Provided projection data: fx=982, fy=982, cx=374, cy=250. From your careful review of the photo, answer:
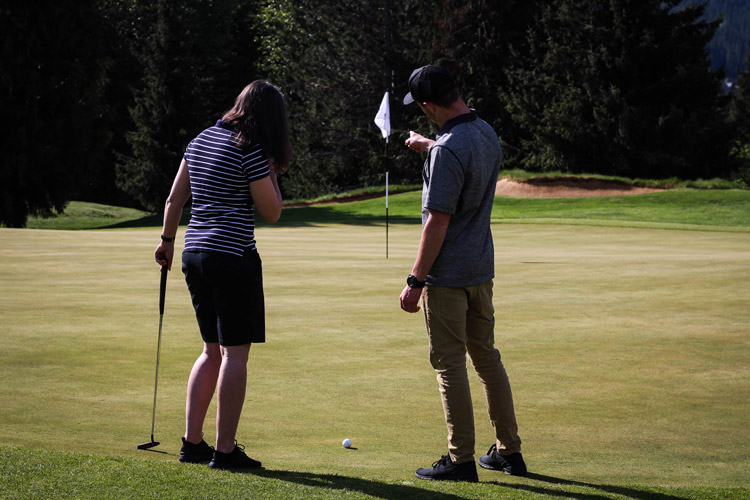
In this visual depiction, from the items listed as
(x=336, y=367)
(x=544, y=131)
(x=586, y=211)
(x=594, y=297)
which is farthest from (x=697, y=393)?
(x=544, y=131)

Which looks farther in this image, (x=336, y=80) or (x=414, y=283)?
(x=336, y=80)

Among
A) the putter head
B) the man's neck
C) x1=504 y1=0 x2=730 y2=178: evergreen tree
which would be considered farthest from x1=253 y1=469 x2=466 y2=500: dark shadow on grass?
x1=504 y1=0 x2=730 y2=178: evergreen tree

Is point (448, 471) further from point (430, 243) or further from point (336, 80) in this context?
point (336, 80)

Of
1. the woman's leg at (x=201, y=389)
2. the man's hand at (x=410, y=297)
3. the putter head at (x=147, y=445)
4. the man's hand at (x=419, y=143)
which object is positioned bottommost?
the putter head at (x=147, y=445)

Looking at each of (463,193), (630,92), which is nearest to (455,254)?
(463,193)

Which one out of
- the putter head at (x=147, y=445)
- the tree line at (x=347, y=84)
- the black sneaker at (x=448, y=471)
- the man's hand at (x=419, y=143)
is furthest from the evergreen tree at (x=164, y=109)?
the black sneaker at (x=448, y=471)

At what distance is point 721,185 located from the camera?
38.3 m

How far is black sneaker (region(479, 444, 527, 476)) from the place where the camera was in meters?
4.61

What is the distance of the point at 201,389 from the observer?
15.4 ft

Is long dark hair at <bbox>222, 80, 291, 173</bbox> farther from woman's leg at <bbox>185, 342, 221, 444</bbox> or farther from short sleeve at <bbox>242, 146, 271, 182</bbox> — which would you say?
woman's leg at <bbox>185, 342, 221, 444</bbox>

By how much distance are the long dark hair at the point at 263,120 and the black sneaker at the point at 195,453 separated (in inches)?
54.3

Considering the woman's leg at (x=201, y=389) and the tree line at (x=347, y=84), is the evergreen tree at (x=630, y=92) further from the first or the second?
the woman's leg at (x=201, y=389)

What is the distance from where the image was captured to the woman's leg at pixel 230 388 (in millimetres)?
4520

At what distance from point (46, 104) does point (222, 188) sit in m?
34.9
